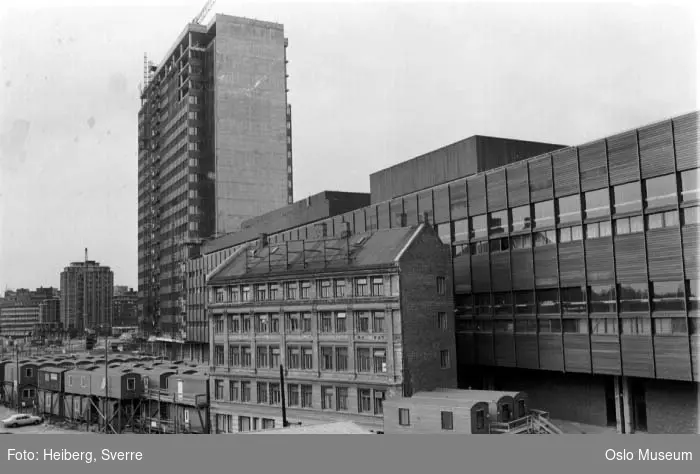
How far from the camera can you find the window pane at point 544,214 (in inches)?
2403

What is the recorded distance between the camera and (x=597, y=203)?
56906mm

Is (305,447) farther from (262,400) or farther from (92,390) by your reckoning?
(92,390)

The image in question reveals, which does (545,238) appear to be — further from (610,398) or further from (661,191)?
(610,398)

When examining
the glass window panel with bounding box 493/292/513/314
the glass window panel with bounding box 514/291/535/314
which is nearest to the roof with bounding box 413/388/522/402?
the glass window panel with bounding box 514/291/535/314

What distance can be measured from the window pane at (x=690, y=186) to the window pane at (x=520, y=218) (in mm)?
15122

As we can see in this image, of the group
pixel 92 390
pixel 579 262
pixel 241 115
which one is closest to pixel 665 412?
pixel 579 262

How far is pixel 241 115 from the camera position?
16088 cm

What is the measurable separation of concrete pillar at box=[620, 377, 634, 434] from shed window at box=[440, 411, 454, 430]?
16.2 m

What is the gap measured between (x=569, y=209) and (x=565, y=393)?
16.5 m

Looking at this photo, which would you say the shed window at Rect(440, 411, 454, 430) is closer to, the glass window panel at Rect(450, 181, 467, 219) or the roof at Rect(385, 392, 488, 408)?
the roof at Rect(385, 392, 488, 408)

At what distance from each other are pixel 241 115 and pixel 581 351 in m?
118

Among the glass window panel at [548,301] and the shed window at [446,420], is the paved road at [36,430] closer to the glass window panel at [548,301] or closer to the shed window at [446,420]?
the shed window at [446,420]

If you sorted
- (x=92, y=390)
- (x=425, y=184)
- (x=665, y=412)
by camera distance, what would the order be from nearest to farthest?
(x=665, y=412)
(x=425, y=184)
(x=92, y=390)

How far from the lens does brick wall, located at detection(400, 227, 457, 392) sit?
58.1 meters
